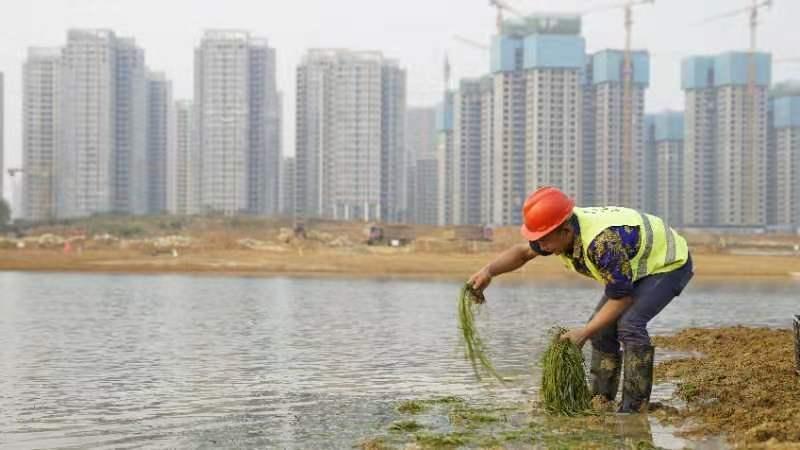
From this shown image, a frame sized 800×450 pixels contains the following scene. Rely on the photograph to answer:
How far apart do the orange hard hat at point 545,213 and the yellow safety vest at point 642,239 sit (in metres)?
0.19

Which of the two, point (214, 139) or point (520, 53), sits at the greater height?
point (520, 53)

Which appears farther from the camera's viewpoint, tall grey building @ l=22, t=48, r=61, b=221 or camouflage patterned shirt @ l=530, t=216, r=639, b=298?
tall grey building @ l=22, t=48, r=61, b=221

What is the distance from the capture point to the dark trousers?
658 cm

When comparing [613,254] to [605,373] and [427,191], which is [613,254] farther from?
[427,191]

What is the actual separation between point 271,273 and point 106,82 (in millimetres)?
60221

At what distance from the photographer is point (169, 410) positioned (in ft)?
25.0

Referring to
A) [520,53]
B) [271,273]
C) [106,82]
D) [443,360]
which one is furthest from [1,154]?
[443,360]

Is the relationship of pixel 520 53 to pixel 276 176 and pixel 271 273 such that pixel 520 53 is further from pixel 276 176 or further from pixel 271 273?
pixel 271 273

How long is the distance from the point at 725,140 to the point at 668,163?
12.7 metres

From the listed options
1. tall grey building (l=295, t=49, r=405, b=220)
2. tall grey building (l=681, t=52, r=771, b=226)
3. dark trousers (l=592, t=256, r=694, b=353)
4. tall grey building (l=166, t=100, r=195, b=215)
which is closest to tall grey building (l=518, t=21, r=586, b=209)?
tall grey building (l=295, t=49, r=405, b=220)

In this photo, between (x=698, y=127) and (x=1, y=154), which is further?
(x=698, y=127)

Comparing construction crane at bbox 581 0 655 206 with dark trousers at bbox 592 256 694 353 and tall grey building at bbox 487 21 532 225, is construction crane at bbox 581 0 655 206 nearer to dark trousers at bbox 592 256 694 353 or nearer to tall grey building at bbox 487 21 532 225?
tall grey building at bbox 487 21 532 225

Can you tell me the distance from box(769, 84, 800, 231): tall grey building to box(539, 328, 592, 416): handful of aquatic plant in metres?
109

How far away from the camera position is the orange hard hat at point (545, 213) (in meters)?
6.19
